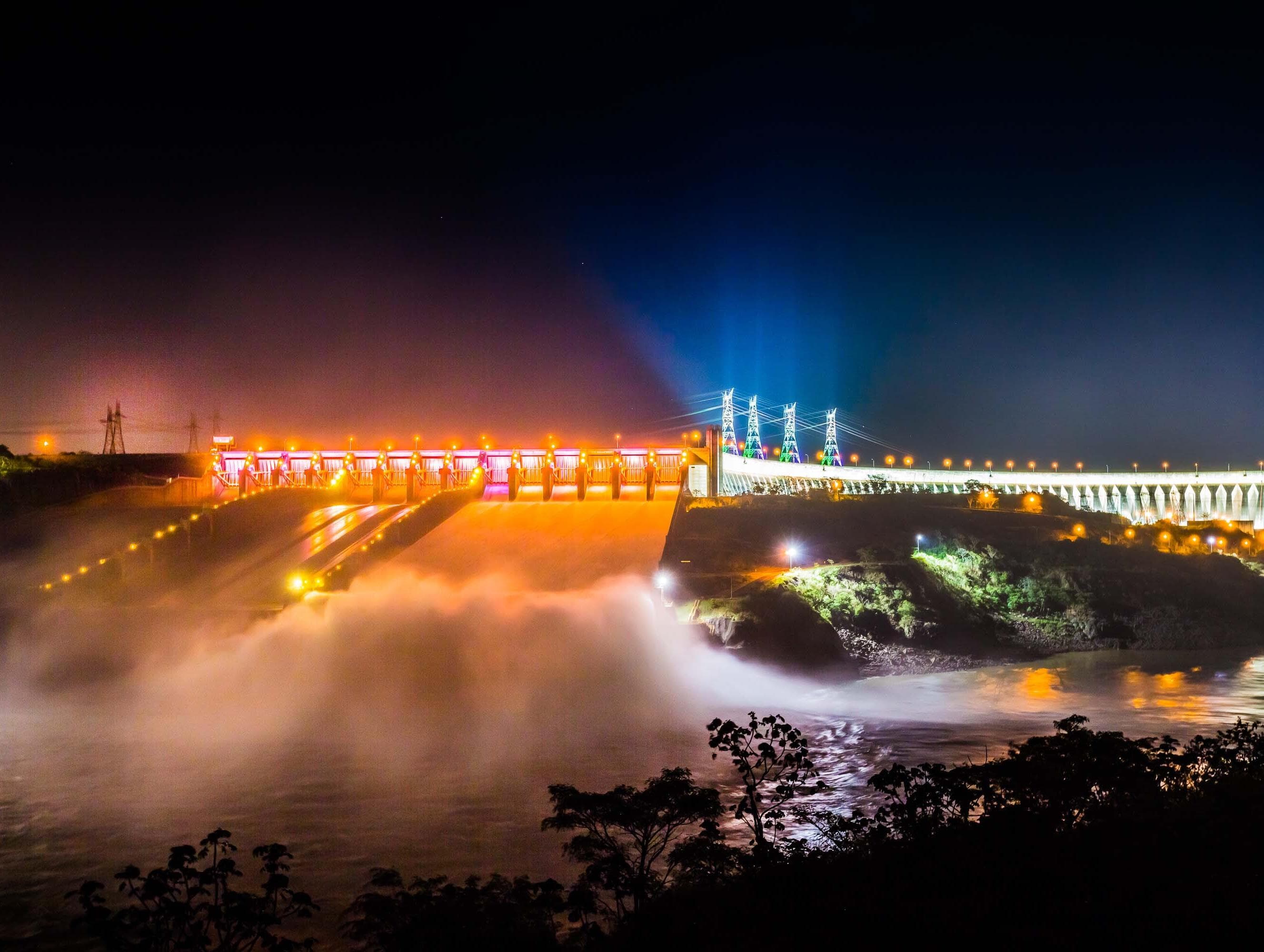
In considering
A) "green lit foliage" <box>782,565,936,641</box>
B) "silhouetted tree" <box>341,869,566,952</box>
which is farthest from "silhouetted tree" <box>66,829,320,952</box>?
"green lit foliage" <box>782,565,936,641</box>

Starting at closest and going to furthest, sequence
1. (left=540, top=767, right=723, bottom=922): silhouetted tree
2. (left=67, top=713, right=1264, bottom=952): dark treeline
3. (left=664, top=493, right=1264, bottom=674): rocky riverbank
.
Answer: (left=67, top=713, right=1264, bottom=952): dark treeline, (left=540, top=767, right=723, bottom=922): silhouetted tree, (left=664, top=493, right=1264, bottom=674): rocky riverbank

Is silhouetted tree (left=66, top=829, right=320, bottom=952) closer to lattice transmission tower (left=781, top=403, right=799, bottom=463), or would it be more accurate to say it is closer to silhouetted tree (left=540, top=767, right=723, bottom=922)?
silhouetted tree (left=540, top=767, right=723, bottom=922)

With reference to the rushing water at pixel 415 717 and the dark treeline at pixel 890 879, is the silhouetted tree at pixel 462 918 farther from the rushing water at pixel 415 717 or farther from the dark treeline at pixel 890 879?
the rushing water at pixel 415 717

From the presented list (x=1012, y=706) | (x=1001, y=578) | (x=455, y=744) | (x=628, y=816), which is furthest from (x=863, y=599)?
(x=628, y=816)

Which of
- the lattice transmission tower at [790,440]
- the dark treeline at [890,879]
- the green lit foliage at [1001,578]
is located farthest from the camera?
the lattice transmission tower at [790,440]

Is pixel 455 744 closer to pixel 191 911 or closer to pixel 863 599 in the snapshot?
pixel 191 911

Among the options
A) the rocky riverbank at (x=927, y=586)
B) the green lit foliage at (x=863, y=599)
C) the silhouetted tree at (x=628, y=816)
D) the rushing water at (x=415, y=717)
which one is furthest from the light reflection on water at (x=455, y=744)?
the silhouetted tree at (x=628, y=816)
